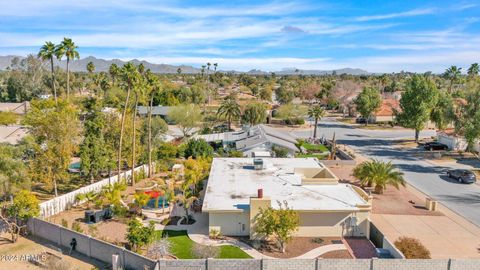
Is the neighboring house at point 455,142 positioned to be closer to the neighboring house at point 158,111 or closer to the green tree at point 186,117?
the green tree at point 186,117

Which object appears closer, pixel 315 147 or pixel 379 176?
pixel 379 176

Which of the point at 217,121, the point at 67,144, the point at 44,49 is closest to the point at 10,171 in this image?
the point at 67,144

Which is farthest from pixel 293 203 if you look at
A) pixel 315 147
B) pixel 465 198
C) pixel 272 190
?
pixel 315 147

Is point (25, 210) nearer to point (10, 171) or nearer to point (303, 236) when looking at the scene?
point (10, 171)

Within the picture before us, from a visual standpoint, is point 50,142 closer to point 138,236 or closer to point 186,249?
point 138,236

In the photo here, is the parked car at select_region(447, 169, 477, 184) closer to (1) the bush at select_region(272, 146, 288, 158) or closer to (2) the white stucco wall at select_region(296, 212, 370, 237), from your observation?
(1) the bush at select_region(272, 146, 288, 158)
